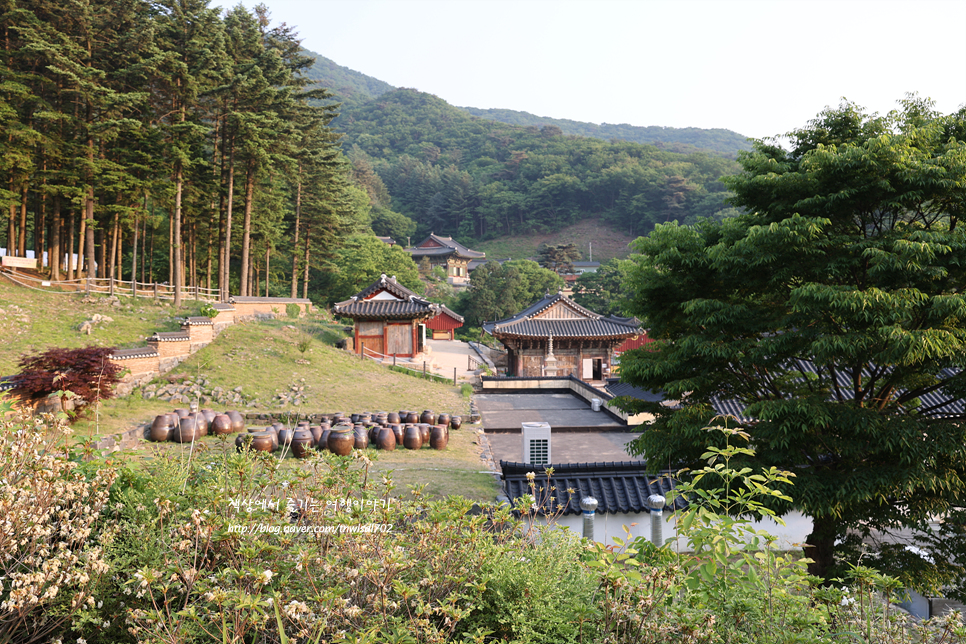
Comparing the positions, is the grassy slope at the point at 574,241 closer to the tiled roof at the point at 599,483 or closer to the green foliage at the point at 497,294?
the green foliage at the point at 497,294

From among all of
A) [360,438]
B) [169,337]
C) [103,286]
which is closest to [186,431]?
[360,438]

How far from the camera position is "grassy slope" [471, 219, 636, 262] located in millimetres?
76688

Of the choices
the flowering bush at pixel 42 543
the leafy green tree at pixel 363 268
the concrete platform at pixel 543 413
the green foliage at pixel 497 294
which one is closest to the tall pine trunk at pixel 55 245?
the leafy green tree at pixel 363 268

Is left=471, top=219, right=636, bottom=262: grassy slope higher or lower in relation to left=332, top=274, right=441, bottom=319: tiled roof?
higher

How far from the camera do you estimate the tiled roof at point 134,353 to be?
14.3 metres

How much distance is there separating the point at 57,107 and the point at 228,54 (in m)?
6.80

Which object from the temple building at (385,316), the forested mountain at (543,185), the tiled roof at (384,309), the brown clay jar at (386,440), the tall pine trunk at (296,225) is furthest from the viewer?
the forested mountain at (543,185)

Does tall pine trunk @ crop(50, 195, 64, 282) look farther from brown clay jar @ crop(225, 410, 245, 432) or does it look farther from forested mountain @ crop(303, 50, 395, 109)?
forested mountain @ crop(303, 50, 395, 109)

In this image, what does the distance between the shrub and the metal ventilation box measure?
762 cm

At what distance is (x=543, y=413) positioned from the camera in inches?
695

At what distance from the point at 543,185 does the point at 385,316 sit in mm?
61892

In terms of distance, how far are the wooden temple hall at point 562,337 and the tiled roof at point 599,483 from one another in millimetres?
19246

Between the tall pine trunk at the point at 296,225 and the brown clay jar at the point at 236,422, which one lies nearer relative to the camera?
the brown clay jar at the point at 236,422

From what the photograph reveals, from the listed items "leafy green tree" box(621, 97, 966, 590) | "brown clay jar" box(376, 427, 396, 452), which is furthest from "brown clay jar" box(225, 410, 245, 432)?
"leafy green tree" box(621, 97, 966, 590)
